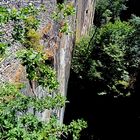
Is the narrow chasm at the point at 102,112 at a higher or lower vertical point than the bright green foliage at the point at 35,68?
lower

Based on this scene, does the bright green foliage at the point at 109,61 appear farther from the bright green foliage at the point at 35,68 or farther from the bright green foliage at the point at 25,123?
the bright green foliage at the point at 35,68

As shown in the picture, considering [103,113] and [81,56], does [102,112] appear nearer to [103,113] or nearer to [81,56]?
[103,113]

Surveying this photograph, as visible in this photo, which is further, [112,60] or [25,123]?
[112,60]

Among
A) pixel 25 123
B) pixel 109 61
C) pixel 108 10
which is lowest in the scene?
pixel 109 61

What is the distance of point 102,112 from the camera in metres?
27.6

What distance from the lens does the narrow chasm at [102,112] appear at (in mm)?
25875

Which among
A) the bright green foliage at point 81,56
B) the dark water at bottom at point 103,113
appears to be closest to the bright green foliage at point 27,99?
the dark water at bottom at point 103,113

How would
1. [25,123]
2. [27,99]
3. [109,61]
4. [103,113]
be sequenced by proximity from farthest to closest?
[103,113], [109,61], [27,99], [25,123]

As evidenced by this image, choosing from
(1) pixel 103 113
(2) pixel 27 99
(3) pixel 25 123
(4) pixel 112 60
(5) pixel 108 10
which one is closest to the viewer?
(3) pixel 25 123

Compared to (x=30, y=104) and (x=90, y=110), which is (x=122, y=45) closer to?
(x=90, y=110)

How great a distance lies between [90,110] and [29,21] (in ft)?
74.5

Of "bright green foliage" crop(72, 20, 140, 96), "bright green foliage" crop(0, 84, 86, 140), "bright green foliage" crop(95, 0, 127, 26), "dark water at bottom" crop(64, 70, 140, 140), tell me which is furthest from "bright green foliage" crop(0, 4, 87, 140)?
"bright green foliage" crop(95, 0, 127, 26)

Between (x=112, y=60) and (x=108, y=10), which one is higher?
(x=108, y=10)

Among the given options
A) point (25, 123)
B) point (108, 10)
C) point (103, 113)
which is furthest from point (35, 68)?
point (108, 10)
